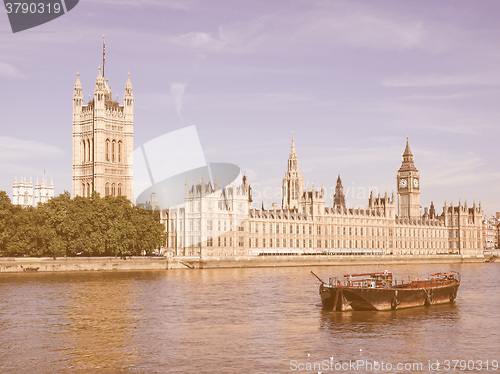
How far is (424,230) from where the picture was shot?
182 metres

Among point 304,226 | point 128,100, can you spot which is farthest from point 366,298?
point 128,100

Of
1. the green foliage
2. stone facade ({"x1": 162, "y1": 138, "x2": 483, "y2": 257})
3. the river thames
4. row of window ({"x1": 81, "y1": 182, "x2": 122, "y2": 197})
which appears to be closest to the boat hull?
the river thames

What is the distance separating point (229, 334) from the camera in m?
39.6

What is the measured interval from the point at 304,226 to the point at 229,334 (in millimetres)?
108658

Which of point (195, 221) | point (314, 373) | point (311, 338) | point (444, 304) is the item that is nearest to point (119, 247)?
point (195, 221)

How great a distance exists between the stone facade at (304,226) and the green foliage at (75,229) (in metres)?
24.5

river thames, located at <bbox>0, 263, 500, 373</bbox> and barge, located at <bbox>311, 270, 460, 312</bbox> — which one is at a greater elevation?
barge, located at <bbox>311, 270, 460, 312</bbox>

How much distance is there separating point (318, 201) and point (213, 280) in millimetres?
74567

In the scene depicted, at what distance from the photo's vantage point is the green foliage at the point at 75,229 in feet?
290

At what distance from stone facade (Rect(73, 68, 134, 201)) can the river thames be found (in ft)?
260

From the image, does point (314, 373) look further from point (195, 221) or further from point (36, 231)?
point (195, 221)

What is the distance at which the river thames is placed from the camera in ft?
105

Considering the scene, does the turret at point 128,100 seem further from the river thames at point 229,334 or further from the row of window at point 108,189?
the river thames at point 229,334

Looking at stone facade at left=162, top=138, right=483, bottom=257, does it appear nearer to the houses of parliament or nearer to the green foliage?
the houses of parliament
